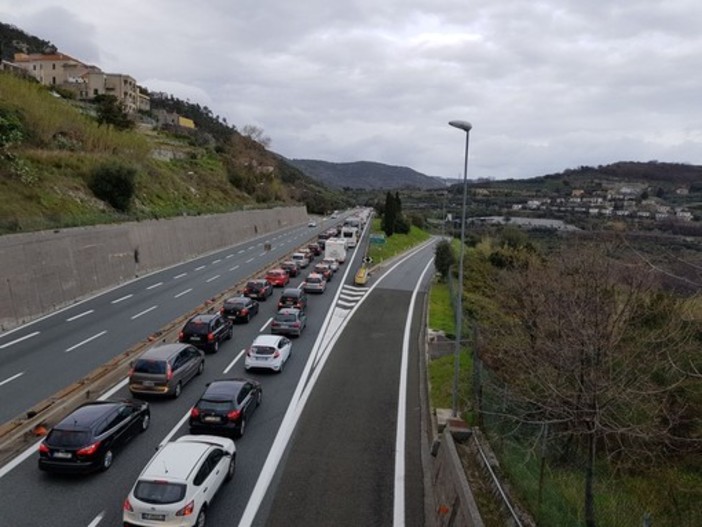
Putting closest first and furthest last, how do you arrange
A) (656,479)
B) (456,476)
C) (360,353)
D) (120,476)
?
(456,476) → (120,476) → (656,479) → (360,353)

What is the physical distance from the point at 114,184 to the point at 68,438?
123 feet

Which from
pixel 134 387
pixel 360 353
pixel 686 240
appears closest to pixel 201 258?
pixel 360 353

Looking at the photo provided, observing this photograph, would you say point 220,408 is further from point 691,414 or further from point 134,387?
point 691,414

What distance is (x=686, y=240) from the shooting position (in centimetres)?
1462

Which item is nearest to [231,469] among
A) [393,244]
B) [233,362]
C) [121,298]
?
[233,362]

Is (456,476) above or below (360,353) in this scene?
above

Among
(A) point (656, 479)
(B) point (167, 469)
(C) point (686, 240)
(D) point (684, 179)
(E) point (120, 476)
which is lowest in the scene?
(A) point (656, 479)

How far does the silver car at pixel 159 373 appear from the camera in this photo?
58.0 feet

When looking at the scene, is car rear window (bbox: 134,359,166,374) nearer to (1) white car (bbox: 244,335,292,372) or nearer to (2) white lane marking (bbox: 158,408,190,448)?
(2) white lane marking (bbox: 158,408,190,448)

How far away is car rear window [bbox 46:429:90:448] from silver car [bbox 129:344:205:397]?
4.78 m

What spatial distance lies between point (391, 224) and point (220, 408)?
236 feet

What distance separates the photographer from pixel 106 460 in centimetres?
1320

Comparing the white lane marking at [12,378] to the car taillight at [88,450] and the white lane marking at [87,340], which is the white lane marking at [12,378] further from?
the car taillight at [88,450]

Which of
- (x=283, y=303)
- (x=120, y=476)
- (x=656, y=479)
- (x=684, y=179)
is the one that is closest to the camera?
(x=120, y=476)
